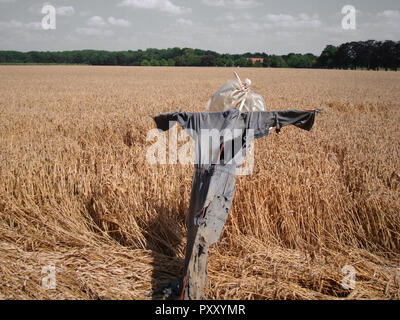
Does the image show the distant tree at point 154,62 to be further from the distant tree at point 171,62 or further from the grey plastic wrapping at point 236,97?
the grey plastic wrapping at point 236,97

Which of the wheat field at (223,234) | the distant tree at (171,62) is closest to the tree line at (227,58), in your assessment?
the distant tree at (171,62)

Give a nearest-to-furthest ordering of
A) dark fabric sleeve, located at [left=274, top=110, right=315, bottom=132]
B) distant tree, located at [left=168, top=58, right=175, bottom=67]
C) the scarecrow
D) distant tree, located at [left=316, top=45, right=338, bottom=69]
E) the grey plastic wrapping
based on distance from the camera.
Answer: the scarecrow < dark fabric sleeve, located at [left=274, top=110, right=315, bottom=132] < the grey plastic wrapping < distant tree, located at [left=316, top=45, right=338, bottom=69] < distant tree, located at [left=168, top=58, right=175, bottom=67]

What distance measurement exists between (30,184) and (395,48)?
2792 inches

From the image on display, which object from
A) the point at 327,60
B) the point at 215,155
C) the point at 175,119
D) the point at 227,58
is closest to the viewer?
the point at 215,155

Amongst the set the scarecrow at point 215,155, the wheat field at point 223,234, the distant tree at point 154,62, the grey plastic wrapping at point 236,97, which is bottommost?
the wheat field at point 223,234

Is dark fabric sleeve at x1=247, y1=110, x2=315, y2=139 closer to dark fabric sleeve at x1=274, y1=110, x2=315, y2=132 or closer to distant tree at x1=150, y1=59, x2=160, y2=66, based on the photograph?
dark fabric sleeve at x1=274, y1=110, x2=315, y2=132

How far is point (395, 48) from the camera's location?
2260 inches

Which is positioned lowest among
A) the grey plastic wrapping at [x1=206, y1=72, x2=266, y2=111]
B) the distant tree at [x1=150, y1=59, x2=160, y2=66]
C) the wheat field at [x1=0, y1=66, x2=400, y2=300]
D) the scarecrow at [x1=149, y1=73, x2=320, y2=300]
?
the wheat field at [x1=0, y1=66, x2=400, y2=300]

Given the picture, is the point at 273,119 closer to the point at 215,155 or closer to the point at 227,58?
the point at 215,155

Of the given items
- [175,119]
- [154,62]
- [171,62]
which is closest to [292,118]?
[175,119]

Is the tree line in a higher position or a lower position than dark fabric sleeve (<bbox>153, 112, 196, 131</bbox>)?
higher

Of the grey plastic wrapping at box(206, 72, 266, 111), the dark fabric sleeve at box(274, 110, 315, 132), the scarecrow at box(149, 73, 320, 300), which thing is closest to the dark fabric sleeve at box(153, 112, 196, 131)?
the scarecrow at box(149, 73, 320, 300)

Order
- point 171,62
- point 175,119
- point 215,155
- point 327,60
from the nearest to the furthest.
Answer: point 215,155, point 175,119, point 327,60, point 171,62
